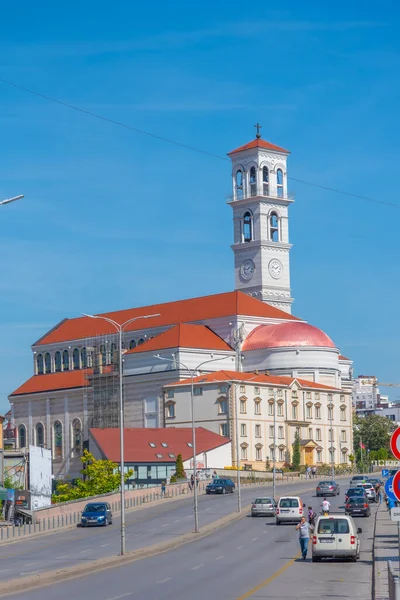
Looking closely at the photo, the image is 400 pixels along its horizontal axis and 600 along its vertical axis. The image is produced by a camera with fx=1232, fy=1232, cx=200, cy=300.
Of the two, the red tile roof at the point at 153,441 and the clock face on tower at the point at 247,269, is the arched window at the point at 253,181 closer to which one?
the clock face on tower at the point at 247,269

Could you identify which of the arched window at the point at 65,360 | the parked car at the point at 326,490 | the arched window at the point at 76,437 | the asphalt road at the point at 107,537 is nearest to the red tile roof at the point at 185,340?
the arched window at the point at 76,437

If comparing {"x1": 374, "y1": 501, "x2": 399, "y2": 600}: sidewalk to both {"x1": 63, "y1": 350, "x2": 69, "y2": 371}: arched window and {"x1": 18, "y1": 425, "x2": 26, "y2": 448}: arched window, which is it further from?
{"x1": 63, "y1": 350, "x2": 69, "y2": 371}: arched window

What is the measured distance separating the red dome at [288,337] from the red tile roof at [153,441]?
21.4 meters

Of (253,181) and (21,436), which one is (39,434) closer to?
(21,436)

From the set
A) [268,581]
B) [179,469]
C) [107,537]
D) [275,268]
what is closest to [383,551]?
[268,581]

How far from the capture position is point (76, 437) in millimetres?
164500

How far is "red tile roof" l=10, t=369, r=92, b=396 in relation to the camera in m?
169

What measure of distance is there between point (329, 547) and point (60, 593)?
42.3 ft

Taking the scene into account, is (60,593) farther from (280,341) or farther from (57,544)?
(280,341)

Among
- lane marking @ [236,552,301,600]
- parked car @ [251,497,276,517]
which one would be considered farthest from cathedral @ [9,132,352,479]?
lane marking @ [236,552,301,600]

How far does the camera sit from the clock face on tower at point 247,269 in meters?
174

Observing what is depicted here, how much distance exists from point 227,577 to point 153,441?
90358mm

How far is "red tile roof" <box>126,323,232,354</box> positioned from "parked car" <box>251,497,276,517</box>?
254ft

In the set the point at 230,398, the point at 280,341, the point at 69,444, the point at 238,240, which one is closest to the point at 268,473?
the point at 230,398
